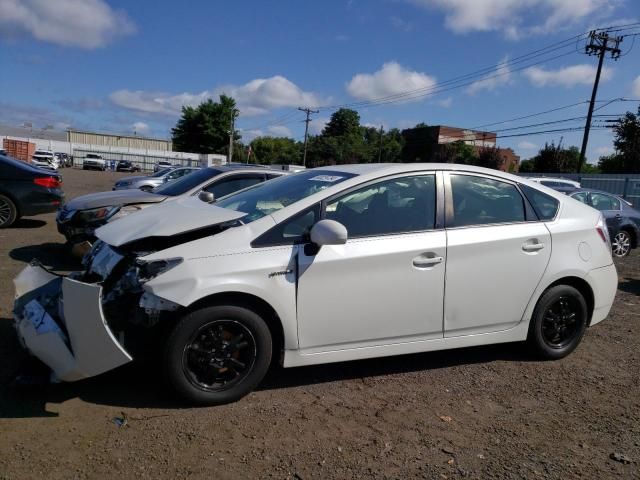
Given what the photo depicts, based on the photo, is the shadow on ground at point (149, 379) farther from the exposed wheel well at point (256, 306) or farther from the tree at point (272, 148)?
the tree at point (272, 148)

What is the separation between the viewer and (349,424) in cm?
322

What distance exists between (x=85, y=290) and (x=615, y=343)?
4825 millimetres

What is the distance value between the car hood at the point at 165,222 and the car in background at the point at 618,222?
33.1 ft

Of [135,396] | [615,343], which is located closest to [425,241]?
[135,396]

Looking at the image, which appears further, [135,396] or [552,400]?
[552,400]

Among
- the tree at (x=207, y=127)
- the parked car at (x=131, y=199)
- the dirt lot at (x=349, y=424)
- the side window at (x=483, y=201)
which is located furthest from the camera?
the tree at (x=207, y=127)

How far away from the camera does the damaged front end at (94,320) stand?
300cm

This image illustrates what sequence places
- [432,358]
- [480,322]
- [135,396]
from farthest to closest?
1. [432,358]
2. [480,322]
3. [135,396]

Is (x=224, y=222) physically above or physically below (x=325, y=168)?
below

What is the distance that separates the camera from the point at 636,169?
44.1 meters

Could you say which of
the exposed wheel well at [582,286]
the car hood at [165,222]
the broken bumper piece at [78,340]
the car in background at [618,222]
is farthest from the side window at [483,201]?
the car in background at [618,222]

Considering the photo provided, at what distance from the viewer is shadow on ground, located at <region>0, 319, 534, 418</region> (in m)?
3.24

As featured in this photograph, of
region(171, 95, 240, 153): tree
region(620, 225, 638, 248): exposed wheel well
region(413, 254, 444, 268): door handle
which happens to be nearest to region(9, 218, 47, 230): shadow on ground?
region(413, 254, 444, 268): door handle

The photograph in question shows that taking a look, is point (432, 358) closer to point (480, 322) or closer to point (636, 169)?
point (480, 322)
